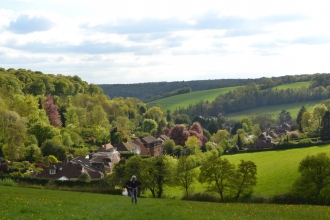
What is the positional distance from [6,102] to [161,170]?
4600cm

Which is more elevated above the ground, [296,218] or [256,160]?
[296,218]

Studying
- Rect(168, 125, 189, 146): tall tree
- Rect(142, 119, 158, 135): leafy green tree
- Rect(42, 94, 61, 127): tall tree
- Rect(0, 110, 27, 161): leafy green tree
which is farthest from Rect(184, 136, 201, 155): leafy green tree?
Rect(0, 110, 27, 161): leafy green tree

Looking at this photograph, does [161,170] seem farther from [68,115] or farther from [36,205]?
[68,115]

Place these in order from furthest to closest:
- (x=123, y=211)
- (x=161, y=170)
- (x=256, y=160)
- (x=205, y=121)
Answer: (x=205, y=121) → (x=256, y=160) → (x=161, y=170) → (x=123, y=211)

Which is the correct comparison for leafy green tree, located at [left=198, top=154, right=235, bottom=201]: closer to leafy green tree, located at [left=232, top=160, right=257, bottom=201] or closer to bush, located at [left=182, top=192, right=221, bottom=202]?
leafy green tree, located at [left=232, top=160, right=257, bottom=201]

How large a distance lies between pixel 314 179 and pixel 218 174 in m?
11.0

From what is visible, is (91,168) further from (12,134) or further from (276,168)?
(276,168)

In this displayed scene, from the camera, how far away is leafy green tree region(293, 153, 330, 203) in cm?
4775

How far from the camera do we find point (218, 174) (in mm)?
52438

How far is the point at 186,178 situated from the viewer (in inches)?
2202

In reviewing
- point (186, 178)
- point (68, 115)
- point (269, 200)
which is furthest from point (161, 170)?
point (68, 115)

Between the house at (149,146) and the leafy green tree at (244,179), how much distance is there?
61619 millimetres

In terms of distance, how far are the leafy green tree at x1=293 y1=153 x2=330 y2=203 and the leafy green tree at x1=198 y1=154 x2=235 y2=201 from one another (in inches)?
304

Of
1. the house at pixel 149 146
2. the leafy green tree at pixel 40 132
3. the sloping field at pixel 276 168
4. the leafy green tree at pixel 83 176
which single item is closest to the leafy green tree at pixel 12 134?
the leafy green tree at pixel 40 132
